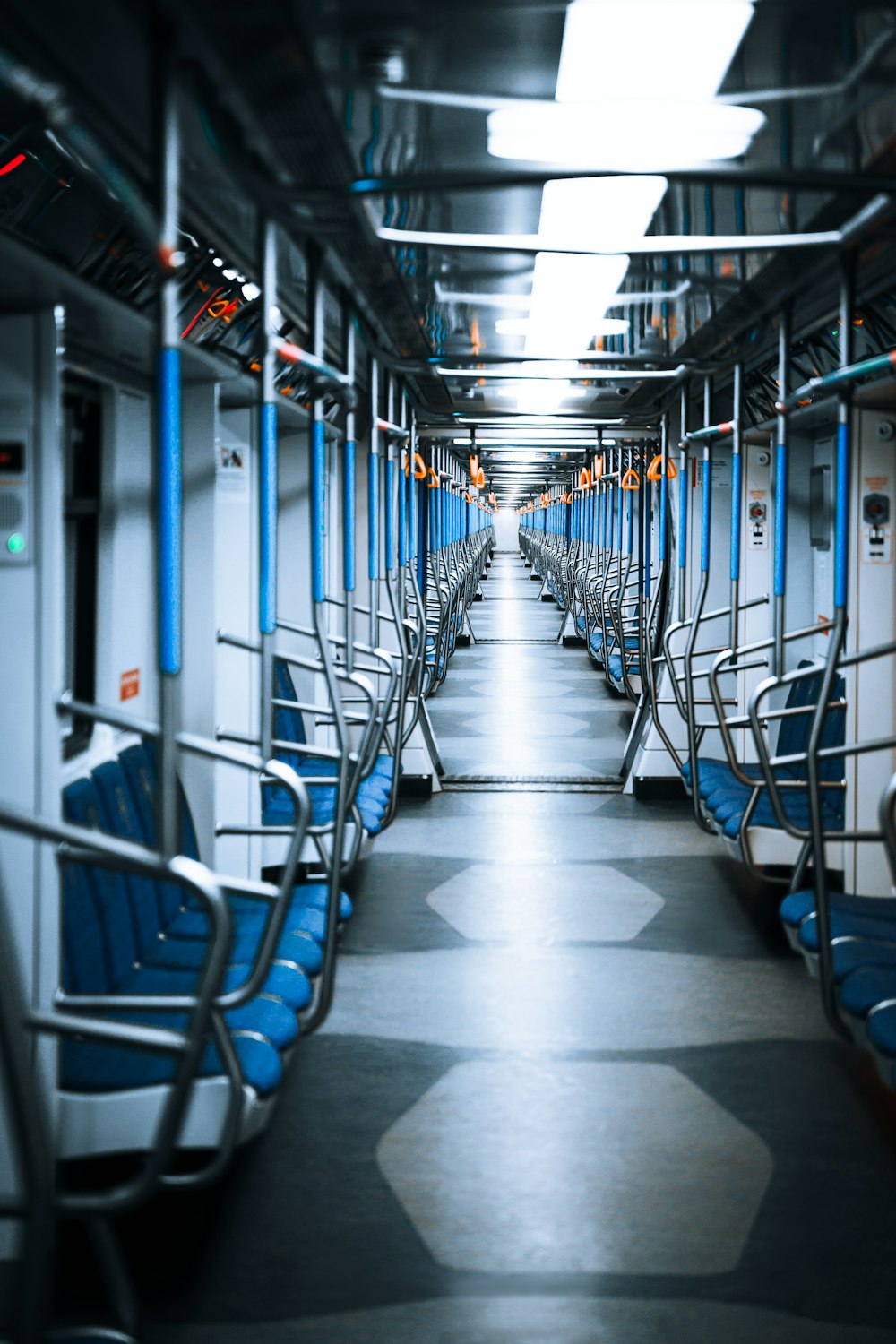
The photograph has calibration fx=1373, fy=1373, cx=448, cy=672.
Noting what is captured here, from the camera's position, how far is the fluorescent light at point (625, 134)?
9.68ft

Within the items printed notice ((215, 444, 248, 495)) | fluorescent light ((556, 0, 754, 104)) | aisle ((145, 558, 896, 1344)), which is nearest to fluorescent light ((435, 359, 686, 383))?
printed notice ((215, 444, 248, 495))

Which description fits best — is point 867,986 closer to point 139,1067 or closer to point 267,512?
point 139,1067

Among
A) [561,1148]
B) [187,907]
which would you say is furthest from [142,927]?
[561,1148]

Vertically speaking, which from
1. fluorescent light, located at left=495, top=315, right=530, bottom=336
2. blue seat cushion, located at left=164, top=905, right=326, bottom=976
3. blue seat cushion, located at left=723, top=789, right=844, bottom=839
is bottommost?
blue seat cushion, located at left=164, top=905, right=326, bottom=976

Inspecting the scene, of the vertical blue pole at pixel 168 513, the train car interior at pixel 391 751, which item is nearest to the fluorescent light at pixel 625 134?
the train car interior at pixel 391 751

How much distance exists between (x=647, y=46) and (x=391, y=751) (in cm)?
436

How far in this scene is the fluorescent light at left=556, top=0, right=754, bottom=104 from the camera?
93.7 inches

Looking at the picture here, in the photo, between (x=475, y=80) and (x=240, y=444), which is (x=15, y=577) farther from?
(x=240, y=444)

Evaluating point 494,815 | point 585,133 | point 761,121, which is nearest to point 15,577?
point 585,133

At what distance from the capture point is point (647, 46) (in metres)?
2.55

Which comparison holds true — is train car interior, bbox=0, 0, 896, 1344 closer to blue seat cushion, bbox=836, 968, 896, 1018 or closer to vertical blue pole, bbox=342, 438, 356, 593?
blue seat cushion, bbox=836, 968, 896, 1018

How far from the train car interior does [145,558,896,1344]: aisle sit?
2 cm

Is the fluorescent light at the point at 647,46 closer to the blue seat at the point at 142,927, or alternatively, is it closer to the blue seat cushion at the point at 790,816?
the blue seat at the point at 142,927

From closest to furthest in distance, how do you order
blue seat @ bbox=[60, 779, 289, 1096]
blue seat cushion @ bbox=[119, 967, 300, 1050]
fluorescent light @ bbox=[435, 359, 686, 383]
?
blue seat @ bbox=[60, 779, 289, 1096]
blue seat cushion @ bbox=[119, 967, 300, 1050]
fluorescent light @ bbox=[435, 359, 686, 383]
